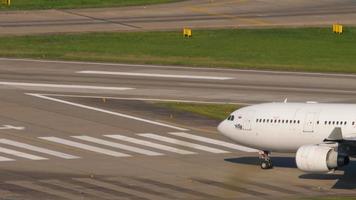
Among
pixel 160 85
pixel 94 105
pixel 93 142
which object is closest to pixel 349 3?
pixel 160 85

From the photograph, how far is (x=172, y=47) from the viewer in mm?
130875

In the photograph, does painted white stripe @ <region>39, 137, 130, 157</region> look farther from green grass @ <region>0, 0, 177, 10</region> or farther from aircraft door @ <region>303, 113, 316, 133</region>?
green grass @ <region>0, 0, 177, 10</region>

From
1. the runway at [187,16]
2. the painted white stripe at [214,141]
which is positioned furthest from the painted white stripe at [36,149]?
the runway at [187,16]

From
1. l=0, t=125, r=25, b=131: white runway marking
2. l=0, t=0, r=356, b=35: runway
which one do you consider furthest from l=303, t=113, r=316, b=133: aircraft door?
l=0, t=0, r=356, b=35: runway

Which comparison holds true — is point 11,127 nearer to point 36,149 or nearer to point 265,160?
point 36,149

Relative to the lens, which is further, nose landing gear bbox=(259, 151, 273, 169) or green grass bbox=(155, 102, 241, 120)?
green grass bbox=(155, 102, 241, 120)

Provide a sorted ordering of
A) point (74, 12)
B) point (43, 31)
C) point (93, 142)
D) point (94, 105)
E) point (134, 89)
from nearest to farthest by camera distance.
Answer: point (93, 142) < point (94, 105) < point (134, 89) < point (43, 31) < point (74, 12)

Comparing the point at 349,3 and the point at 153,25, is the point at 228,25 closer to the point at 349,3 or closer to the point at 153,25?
the point at 153,25

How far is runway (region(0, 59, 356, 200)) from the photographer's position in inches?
2776

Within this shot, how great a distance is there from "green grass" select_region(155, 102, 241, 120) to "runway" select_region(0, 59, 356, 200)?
140 centimetres

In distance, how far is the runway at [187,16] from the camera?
469 feet

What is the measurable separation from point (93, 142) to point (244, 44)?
49.5 meters

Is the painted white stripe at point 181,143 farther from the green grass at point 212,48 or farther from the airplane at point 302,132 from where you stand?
the green grass at point 212,48

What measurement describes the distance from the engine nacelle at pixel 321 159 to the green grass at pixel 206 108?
24368mm
